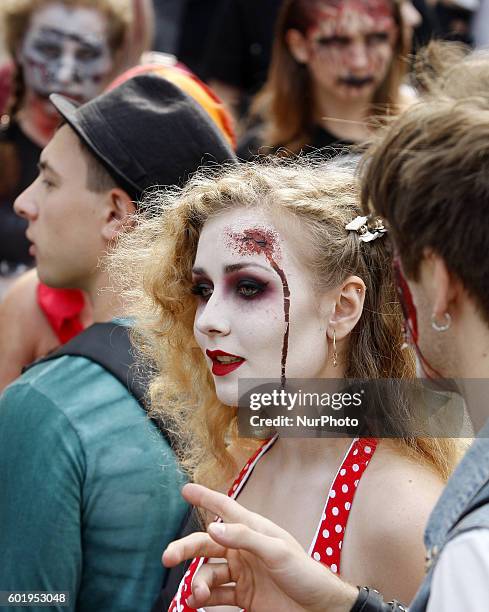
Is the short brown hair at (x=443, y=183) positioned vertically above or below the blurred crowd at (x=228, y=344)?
above

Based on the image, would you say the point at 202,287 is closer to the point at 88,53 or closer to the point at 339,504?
the point at 339,504

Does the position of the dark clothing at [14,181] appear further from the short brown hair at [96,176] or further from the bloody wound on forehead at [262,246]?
the bloody wound on forehead at [262,246]

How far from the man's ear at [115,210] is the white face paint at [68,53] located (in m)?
1.96

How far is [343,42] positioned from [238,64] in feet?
3.48

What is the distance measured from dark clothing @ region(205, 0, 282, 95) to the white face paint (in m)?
0.86

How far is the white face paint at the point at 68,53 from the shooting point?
4.54 metres

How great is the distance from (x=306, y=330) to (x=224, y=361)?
170 mm

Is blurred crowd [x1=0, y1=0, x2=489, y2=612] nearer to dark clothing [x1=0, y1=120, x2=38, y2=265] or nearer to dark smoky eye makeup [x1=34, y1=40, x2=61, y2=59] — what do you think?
dark clothing [x1=0, y1=120, x2=38, y2=265]

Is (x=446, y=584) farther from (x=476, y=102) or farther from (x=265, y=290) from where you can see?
(x=265, y=290)

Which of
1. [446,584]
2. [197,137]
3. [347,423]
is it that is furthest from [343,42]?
[446,584]

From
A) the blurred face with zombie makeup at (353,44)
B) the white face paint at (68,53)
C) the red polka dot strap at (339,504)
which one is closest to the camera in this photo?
the red polka dot strap at (339,504)

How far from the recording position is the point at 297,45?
443 centimetres

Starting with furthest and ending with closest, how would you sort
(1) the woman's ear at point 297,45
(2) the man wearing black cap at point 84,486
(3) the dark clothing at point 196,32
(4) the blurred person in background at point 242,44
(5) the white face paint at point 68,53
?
1. (3) the dark clothing at point 196,32
2. (4) the blurred person in background at point 242,44
3. (5) the white face paint at point 68,53
4. (1) the woman's ear at point 297,45
5. (2) the man wearing black cap at point 84,486

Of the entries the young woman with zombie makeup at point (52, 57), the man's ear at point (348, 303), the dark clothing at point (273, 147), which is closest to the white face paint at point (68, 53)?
the young woman with zombie makeup at point (52, 57)
